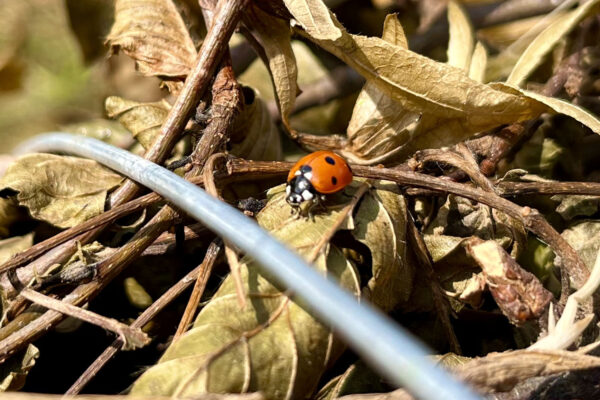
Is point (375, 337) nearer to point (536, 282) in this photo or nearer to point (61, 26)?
point (536, 282)

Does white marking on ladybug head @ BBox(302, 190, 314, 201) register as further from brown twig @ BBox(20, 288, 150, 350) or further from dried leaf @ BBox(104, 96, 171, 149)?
dried leaf @ BBox(104, 96, 171, 149)

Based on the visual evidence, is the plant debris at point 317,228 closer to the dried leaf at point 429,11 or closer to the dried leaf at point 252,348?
the dried leaf at point 252,348

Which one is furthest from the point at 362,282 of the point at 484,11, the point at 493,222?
the point at 484,11

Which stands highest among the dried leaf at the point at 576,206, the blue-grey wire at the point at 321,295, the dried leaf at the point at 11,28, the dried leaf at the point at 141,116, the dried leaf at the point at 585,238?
Answer: the dried leaf at the point at 11,28

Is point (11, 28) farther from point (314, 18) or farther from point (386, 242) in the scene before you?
point (386, 242)

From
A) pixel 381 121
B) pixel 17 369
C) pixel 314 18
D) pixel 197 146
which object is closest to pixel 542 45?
pixel 381 121

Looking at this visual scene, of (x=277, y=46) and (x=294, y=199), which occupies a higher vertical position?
(x=277, y=46)

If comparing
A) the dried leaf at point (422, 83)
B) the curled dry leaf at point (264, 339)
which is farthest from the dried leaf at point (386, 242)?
the dried leaf at point (422, 83)
